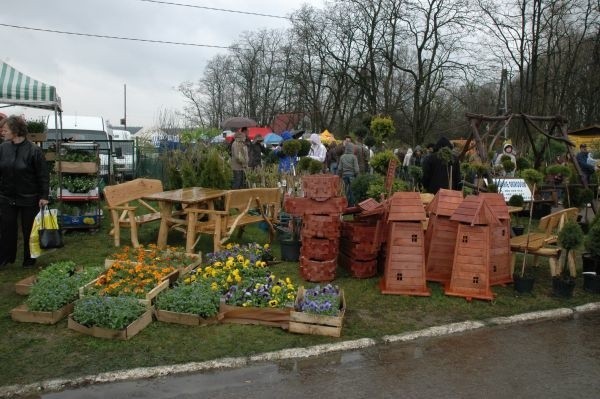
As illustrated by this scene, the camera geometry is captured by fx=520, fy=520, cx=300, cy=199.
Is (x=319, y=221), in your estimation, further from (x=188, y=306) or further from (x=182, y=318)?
(x=182, y=318)

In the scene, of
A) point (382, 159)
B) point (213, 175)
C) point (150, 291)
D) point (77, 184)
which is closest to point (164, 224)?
point (213, 175)

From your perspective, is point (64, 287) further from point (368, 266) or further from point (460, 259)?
point (460, 259)

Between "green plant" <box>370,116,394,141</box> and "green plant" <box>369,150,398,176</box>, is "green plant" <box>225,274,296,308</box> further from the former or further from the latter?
"green plant" <box>370,116,394,141</box>

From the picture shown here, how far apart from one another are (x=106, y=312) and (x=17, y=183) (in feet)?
9.53

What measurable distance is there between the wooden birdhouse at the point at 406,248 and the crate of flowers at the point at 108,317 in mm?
2849

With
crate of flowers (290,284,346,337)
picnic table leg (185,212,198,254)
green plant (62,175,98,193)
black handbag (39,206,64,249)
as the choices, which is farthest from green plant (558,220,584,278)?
green plant (62,175,98,193)

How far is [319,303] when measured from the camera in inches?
196

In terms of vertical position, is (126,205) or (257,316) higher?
(126,205)

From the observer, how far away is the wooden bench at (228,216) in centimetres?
728

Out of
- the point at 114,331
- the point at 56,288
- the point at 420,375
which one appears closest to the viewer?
the point at 420,375

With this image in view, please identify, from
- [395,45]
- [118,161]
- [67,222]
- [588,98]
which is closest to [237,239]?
[67,222]

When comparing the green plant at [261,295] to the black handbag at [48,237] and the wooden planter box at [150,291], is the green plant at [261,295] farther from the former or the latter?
the black handbag at [48,237]

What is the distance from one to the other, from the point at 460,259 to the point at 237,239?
4.19 m

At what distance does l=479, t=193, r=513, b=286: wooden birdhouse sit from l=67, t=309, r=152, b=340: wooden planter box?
428 cm
